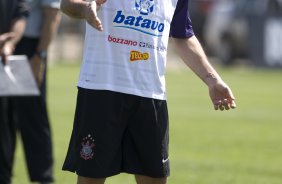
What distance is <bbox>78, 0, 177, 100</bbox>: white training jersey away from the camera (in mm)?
5887

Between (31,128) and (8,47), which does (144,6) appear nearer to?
(8,47)

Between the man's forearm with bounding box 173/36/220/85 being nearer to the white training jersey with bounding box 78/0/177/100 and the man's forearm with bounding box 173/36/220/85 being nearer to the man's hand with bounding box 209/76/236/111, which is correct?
the man's hand with bounding box 209/76/236/111

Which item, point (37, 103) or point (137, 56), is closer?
point (137, 56)

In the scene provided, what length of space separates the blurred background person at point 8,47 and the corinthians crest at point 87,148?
2.46 metres

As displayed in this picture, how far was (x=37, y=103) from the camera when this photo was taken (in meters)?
8.97

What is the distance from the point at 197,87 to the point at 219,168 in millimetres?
12563

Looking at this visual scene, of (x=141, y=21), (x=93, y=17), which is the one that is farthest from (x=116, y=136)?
(x=93, y=17)

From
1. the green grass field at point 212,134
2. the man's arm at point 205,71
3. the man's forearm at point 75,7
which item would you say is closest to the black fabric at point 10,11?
the green grass field at point 212,134

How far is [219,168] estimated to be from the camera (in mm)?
11141

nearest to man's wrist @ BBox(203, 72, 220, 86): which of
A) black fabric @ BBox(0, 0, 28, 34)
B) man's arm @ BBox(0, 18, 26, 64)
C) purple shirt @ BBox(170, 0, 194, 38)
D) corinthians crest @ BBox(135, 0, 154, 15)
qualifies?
purple shirt @ BBox(170, 0, 194, 38)

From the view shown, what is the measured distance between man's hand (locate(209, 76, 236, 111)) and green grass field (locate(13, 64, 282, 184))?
3859 millimetres

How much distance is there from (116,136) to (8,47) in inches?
101

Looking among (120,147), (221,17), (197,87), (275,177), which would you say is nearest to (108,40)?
(120,147)

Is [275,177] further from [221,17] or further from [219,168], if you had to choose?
[221,17]
